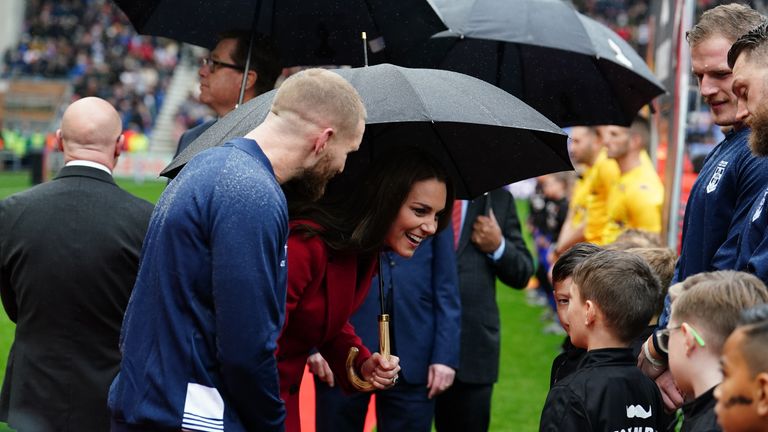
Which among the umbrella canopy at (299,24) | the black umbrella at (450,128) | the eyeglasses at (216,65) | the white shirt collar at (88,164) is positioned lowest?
the white shirt collar at (88,164)

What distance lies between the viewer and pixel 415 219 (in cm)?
376

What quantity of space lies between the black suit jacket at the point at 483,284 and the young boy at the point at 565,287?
1.51 meters

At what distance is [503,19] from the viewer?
204 inches

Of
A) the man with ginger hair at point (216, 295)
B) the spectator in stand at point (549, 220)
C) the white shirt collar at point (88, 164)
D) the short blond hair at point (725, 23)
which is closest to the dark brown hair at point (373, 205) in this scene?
the man with ginger hair at point (216, 295)

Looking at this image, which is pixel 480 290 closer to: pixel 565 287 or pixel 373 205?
pixel 565 287

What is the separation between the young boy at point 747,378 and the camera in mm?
2420

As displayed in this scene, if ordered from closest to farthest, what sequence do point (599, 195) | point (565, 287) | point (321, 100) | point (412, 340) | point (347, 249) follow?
point (321, 100), point (347, 249), point (565, 287), point (412, 340), point (599, 195)

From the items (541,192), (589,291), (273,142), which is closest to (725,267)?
(589,291)

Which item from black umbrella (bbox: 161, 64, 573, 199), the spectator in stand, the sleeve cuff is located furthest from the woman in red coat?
the spectator in stand

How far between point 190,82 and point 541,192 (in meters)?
31.5

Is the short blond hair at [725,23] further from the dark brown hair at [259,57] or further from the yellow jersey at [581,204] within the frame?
the yellow jersey at [581,204]

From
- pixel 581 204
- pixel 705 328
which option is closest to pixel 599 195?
A: pixel 581 204

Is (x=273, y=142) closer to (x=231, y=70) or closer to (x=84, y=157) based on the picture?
(x=84, y=157)

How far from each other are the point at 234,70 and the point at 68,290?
1.41 metres
